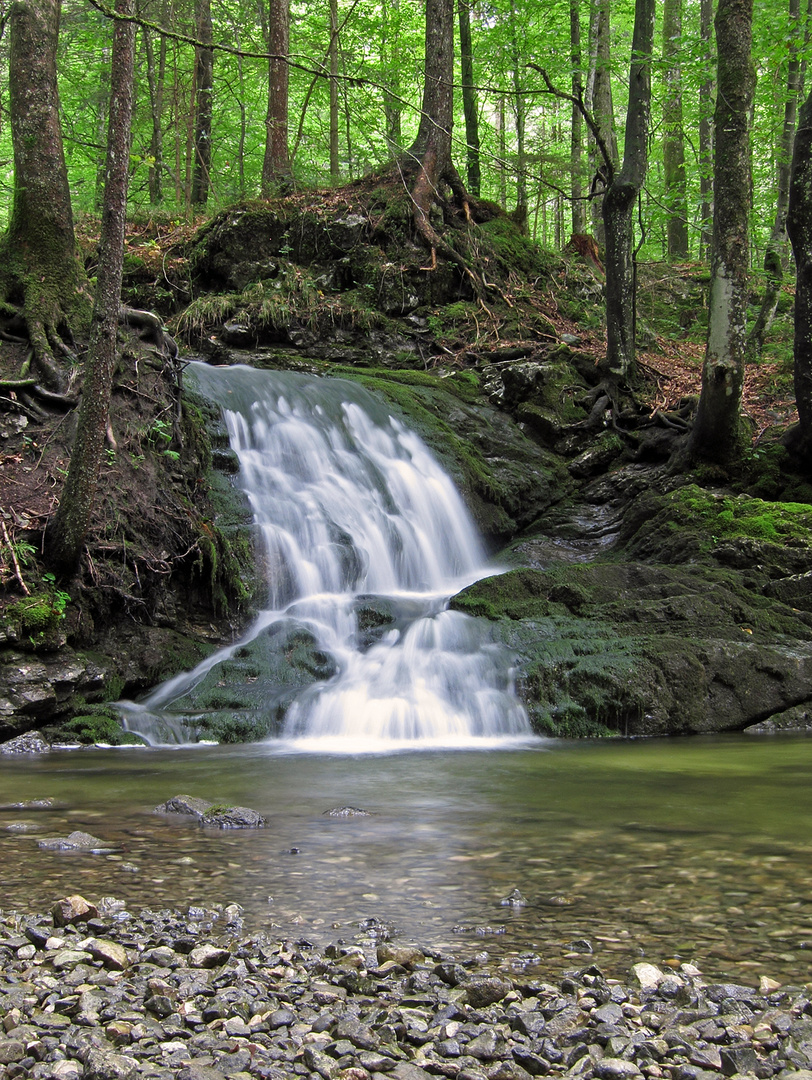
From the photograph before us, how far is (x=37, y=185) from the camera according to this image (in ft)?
27.0

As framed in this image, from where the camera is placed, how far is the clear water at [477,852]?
8.93 ft

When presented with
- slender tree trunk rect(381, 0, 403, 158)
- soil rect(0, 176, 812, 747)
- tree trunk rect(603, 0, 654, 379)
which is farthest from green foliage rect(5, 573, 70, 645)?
slender tree trunk rect(381, 0, 403, 158)

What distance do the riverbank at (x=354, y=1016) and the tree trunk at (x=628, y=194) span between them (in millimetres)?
10683

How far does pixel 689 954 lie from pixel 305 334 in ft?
38.8

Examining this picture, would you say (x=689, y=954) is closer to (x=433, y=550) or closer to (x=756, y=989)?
(x=756, y=989)

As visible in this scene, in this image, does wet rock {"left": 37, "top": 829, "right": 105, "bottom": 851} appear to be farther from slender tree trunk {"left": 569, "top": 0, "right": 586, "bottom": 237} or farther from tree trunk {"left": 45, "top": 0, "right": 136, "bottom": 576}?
slender tree trunk {"left": 569, "top": 0, "right": 586, "bottom": 237}

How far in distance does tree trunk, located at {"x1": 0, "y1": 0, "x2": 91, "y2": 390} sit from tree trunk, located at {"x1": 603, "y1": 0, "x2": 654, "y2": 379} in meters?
7.05

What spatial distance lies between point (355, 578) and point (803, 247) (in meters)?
6.12

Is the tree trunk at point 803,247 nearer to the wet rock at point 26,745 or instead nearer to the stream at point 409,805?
the stream at point 409,805

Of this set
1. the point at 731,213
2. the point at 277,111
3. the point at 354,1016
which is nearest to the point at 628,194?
the point at 731,213

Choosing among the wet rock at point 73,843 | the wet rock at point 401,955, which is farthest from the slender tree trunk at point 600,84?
the wet rock at point 401,955

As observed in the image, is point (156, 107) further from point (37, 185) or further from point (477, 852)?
point (477, 852)

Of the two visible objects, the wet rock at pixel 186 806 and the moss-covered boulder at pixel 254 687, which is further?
the moss-covered boulder at pixel 254 687

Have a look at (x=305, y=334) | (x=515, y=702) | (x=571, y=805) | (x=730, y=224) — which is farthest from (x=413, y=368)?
(x=571, y=805)
